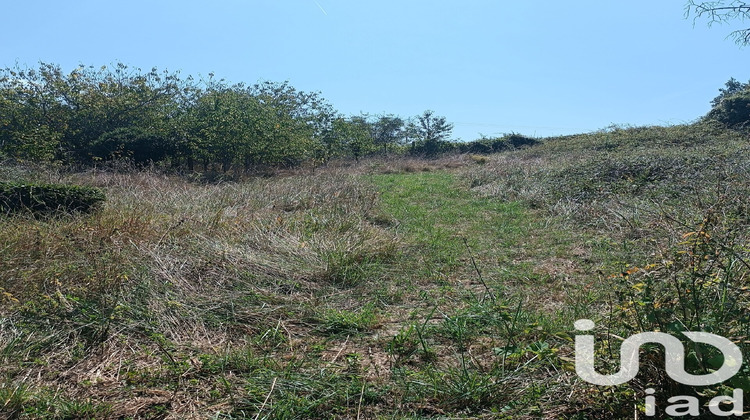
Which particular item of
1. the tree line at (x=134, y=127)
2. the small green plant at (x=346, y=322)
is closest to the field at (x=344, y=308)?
the small green plant at (x=346, y=322)

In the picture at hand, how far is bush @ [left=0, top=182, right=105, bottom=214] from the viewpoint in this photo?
5395 mm

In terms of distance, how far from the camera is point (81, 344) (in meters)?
2.48

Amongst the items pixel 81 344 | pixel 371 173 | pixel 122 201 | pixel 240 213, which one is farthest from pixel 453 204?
pixel 371 173

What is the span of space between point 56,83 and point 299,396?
17558 millimetres

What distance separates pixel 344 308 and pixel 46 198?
193 inches

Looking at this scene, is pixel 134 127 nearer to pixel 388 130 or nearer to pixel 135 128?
pixel 135 128

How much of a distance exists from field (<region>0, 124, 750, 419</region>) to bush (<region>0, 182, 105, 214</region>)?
386 mm

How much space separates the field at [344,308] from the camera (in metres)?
1.90

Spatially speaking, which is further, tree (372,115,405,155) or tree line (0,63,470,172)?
tree (372,115,405,155)

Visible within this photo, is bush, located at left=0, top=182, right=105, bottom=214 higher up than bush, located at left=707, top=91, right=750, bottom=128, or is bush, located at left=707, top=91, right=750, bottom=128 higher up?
bush, located at left=707, top=91, right=750, bottom=128

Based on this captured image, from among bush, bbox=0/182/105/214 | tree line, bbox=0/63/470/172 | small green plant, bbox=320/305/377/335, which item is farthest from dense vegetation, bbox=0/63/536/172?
small green plant, bbox=320/305/377/335

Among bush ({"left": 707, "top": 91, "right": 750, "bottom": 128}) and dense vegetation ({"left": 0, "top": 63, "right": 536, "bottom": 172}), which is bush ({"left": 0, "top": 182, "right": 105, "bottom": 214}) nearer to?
dense vegetation ({"left": 0, "top": 63, "right": 536, "bottom": 172})

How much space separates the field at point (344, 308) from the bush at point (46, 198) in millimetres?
386

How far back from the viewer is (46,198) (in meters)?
5.64
